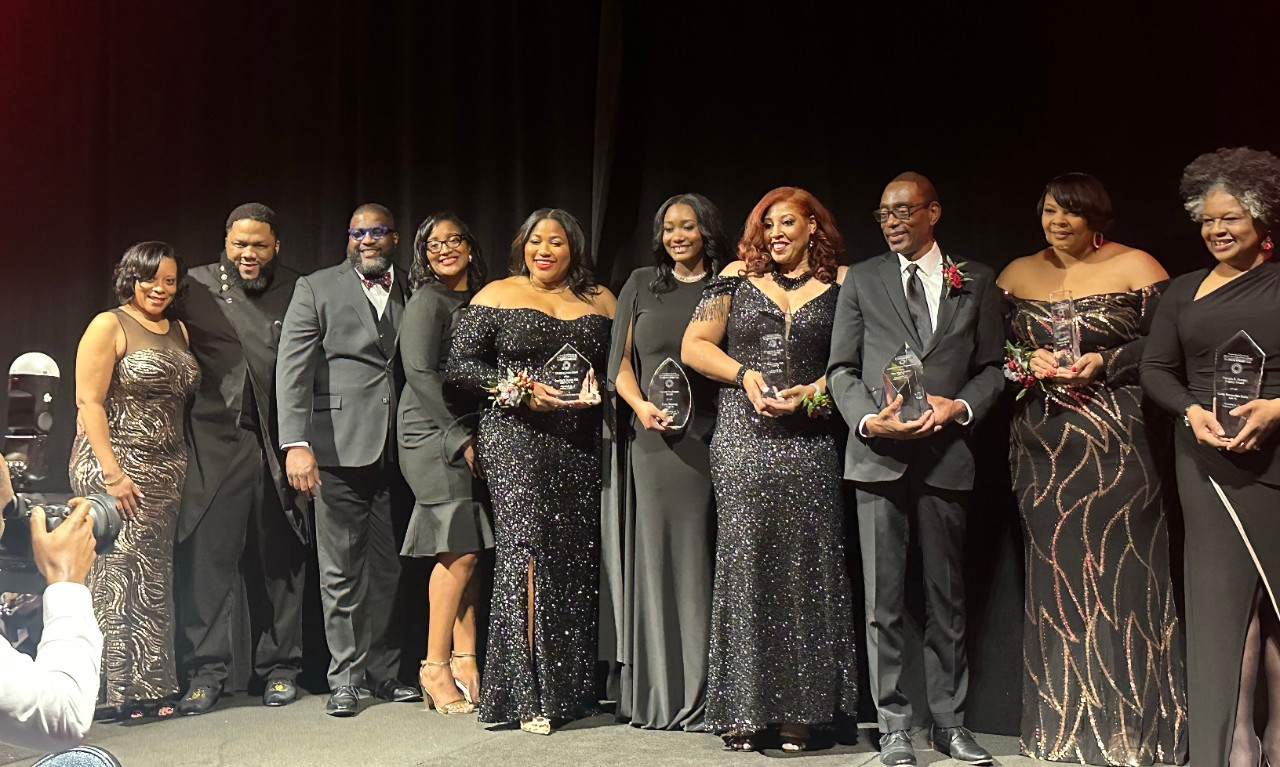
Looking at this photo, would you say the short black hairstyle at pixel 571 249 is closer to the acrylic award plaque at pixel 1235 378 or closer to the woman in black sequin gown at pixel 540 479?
the woman in black sequin gown at pixel 540 479

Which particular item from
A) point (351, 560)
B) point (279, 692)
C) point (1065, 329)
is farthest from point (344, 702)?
point (1065, 329)

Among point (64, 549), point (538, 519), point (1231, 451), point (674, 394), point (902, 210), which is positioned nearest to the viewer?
point (64, 549)

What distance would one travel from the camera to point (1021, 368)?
3939mm

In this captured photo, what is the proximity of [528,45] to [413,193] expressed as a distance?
82cm

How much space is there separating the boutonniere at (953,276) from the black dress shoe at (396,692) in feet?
8.26

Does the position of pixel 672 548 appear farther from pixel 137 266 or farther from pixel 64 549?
pixel 64 549

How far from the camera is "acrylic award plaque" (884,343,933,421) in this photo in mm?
3775

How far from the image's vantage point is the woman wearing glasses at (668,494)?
4297mm

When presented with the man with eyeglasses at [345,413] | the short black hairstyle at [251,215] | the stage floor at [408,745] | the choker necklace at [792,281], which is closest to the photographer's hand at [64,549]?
the stage floor at [408,745]

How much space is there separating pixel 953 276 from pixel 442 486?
1.98 metres

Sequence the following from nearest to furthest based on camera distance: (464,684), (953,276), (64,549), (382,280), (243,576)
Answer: (64,549) < (953,276) < (464,684) < (382,280) < (243,576)

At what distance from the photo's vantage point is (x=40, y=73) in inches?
221

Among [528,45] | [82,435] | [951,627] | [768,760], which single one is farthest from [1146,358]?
[82,435]

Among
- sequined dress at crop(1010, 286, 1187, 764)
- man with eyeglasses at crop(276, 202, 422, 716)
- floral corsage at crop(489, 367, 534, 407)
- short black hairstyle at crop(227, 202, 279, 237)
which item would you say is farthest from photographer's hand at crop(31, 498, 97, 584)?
short black hairstyle at crop(227, 202, 279, 237)
